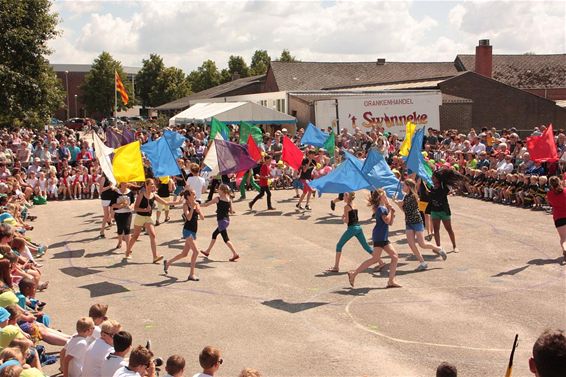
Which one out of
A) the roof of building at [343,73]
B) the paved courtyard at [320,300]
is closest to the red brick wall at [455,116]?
the roof of building at [343,73]

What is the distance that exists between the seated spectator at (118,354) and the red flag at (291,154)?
47.3 ft

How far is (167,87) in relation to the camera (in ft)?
280

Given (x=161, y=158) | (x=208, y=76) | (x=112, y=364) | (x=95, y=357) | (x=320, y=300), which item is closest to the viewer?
(x=112, y=364)

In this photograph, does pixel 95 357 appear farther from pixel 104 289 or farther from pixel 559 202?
pixel 559 202

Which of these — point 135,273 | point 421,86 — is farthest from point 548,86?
point 135,273

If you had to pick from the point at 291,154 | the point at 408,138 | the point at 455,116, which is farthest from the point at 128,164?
the point at 455,116

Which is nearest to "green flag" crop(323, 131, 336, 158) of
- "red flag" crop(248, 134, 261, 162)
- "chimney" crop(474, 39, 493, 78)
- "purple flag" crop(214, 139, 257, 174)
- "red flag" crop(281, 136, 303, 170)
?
"red flag" crop(281, 136, 303, 170)

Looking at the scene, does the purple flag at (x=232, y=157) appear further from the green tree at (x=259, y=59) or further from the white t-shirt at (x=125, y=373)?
the green tree at (x=259, y=59)

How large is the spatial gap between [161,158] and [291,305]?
6662 millimetres

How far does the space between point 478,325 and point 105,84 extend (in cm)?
7825

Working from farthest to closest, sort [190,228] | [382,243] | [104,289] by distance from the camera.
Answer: [190,228] < [104,289] < [382,243]

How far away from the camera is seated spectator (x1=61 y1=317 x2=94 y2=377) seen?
293 inches

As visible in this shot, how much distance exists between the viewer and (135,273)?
1330cm

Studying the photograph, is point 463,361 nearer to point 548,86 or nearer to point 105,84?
point 548,86
